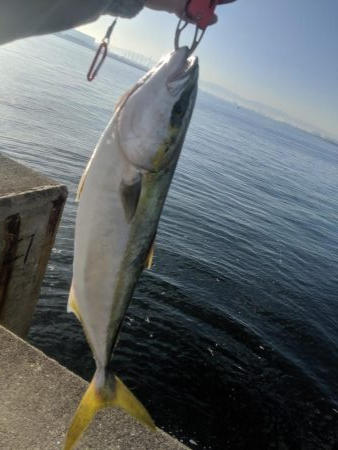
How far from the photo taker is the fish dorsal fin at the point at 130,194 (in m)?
2.57

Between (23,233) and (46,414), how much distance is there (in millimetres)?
2534

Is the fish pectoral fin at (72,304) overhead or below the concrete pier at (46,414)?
overhead

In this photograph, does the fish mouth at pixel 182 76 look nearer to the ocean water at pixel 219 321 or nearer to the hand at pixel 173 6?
the hand at pixel 173 6

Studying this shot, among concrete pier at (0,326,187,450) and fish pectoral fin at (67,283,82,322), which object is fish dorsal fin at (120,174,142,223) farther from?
concrete pier at (0,326,187,450)

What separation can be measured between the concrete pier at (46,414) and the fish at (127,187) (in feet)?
2.95

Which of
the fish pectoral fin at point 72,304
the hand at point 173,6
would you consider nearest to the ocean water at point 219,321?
the fish pectoral fin at point 72,304

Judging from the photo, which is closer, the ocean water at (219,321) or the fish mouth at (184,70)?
the fish mouth at (184,70)

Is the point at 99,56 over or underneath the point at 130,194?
over

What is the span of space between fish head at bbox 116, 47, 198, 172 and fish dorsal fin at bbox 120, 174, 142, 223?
0.34 feet

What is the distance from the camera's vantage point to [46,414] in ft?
13.1

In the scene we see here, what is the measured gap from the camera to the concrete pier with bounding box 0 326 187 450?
3.76 m

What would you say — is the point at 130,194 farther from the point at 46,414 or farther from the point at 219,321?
the point at 219,321

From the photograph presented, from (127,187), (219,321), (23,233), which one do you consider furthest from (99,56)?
(219,321)

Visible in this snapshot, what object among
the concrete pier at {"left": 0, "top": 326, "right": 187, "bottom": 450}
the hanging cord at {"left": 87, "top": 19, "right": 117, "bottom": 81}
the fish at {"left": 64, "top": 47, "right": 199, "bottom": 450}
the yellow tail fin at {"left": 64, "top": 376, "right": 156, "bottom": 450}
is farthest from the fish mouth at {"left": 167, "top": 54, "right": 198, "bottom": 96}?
the concrete pier at {"left": 0, "top": 326, "right": 187, "bottom": 450}
